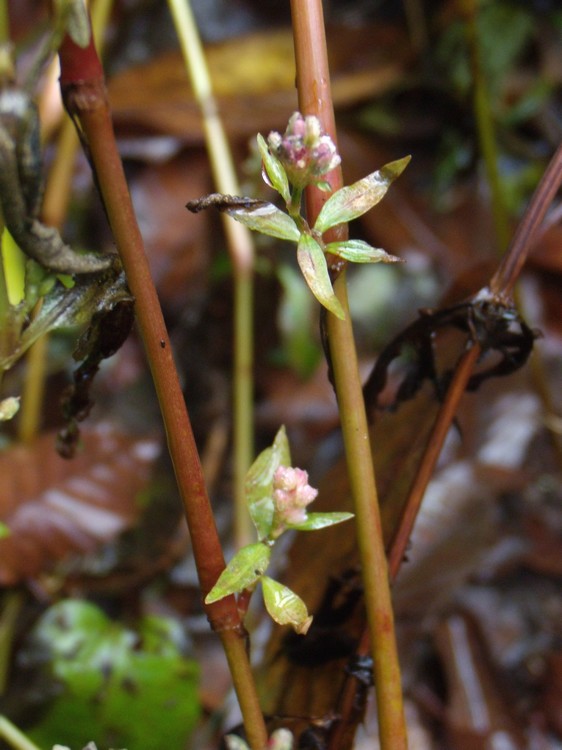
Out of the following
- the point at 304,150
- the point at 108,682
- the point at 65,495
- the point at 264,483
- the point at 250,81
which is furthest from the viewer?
the point at 250,81

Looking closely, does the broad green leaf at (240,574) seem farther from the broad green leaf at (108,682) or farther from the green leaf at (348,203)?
the broad green leaf at (108,682)

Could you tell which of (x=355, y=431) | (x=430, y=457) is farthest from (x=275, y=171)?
(x=430, y=457)

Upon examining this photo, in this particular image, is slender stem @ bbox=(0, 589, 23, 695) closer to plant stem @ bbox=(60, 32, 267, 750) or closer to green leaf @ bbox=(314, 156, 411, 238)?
plant stem @ bbox=(60, 32, 267, 750)

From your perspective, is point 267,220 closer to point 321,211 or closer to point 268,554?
point 321,211

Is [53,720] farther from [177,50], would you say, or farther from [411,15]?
[411,15]

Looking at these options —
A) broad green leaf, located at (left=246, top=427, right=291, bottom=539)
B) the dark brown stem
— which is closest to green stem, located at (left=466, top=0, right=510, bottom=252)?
the dark brown stem

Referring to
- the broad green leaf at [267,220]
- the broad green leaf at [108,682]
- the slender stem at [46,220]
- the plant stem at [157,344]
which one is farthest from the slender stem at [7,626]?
the broad green leaf at [267,220]
